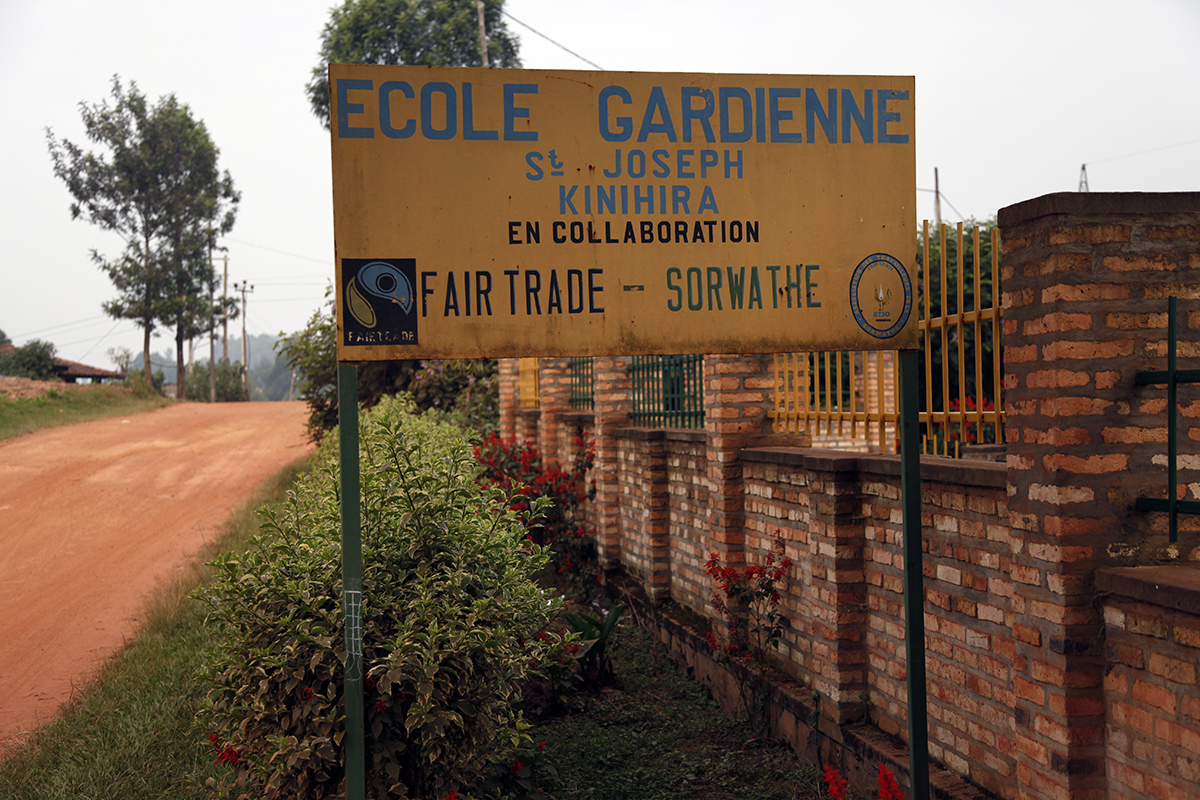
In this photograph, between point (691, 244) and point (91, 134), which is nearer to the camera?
point (691, 244)

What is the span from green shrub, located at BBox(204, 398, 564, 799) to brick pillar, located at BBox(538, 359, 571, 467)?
7.44 meters

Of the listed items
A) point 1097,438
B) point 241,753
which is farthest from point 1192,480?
point 241,753

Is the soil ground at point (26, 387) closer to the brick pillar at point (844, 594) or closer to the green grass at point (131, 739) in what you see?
the green grass at point (131, 739)

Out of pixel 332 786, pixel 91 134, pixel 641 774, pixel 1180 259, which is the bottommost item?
pixel 641 774

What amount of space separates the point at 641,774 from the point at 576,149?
3.44 meters

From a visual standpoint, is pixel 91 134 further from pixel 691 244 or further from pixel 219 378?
pixel 691 244

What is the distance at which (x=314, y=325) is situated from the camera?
61.4 ft

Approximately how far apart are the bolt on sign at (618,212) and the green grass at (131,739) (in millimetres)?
3060

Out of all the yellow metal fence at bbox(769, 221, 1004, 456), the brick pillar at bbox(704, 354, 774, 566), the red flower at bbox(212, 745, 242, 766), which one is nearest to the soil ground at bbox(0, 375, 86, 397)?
the yellow metal fence at bbox(769, 221, 1004, 456)

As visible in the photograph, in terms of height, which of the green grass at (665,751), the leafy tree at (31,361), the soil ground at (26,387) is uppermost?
the leafy tree at (31,361)

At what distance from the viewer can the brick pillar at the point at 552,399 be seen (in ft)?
37.5

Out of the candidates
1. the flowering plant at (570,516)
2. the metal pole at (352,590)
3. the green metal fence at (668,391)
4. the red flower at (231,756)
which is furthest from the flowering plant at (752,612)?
the flowering plant at (570,516)

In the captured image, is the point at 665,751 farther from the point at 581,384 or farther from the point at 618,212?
the point at 581,384

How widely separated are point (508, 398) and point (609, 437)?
5.50 meters
